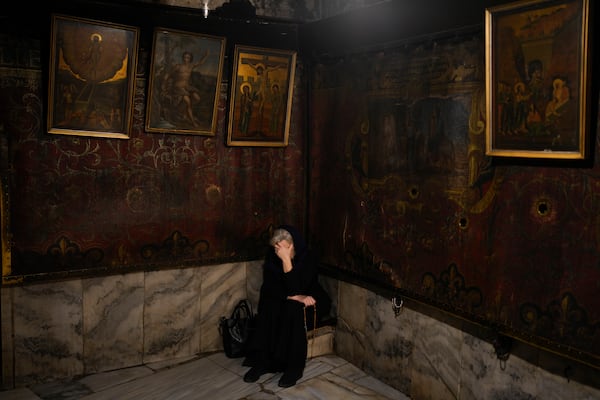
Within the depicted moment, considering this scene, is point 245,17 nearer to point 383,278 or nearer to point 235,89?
point 235,89

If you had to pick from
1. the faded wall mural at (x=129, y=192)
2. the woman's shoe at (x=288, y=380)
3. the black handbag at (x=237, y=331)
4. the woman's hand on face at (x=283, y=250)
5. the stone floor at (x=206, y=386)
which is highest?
the faded wall mural at (x=129, y=192)

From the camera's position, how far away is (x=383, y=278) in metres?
5.40

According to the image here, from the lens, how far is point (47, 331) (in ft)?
17.3

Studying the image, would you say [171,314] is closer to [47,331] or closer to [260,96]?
[47,331]

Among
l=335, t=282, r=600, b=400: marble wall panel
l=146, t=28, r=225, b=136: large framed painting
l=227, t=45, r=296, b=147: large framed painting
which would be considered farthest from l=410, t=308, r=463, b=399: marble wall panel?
l=146, t=28, r=225, b=136: large framed painting

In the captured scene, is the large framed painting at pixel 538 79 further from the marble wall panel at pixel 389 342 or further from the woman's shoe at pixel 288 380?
the woman's shoe at pixel 288 380

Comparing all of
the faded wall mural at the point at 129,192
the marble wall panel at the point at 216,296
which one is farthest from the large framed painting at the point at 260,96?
the marble wall panel at the point at 216,296

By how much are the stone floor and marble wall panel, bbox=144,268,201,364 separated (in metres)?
0.17

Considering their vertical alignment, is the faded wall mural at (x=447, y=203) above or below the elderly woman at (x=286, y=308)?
above

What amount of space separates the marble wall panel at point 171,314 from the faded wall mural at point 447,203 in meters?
1.55

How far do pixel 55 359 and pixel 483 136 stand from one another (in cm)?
442

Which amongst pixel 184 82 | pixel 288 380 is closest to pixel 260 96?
pixel 184 82

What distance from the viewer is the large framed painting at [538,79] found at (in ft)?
11.4

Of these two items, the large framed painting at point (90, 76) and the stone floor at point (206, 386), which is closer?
the large framed painting at point (90, 76)
